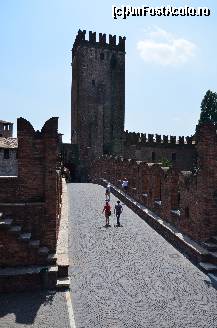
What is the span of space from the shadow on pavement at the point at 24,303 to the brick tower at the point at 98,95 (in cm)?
4017

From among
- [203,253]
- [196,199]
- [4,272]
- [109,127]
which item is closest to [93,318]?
[4,272]

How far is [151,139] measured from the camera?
5100cm

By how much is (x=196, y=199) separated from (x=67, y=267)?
5.42 m

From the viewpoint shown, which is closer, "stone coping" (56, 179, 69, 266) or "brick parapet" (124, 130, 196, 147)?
"stone coping" (56, 179, 69, 266)

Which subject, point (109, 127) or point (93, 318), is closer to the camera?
point (93, 318)

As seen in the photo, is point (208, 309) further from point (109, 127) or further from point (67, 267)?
point (109, 127)

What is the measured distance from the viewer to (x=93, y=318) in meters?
8.47

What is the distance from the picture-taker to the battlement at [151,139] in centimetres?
5091

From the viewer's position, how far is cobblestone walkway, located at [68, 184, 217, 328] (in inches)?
334

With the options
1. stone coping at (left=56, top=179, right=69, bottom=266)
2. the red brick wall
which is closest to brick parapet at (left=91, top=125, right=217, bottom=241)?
stone coping at (left=56, top=179, right=69, bottom=266)

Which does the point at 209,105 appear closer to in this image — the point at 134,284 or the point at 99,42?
the point at 99,42

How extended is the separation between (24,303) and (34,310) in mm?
568

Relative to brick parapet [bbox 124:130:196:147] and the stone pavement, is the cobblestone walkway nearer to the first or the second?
the stone pavement

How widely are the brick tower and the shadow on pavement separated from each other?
40172 millimetres
